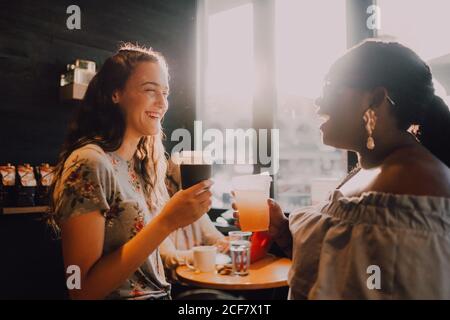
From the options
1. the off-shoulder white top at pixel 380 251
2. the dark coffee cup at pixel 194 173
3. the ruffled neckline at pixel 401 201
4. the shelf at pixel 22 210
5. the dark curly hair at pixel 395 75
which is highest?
the dark curly hair at pixel 395 75

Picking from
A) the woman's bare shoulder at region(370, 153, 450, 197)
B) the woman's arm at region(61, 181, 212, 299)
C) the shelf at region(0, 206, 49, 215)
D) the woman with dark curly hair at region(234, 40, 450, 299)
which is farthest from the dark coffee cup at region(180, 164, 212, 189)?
the shelf at region(0, 206, 49, 215)

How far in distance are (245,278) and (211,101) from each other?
271 cm

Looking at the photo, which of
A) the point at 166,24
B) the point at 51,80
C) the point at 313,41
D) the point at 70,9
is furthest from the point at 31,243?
the point at 313,41

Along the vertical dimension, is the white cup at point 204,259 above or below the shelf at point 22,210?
below

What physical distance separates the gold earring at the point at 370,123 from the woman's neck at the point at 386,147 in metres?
0.02

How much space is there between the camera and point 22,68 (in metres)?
3.05

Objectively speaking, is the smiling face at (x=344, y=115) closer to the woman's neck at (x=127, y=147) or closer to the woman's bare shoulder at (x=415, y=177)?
the woman's bare shoulder at (x=415, y=177)

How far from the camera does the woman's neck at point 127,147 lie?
1.60 meters

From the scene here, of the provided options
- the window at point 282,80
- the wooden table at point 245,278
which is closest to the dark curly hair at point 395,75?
the wooden table at point 245,278

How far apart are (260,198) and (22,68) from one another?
7.91 feet

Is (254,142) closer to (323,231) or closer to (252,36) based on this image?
(252,36)

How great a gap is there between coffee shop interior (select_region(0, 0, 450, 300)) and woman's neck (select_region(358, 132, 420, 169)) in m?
0.69

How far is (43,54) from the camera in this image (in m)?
3.18
